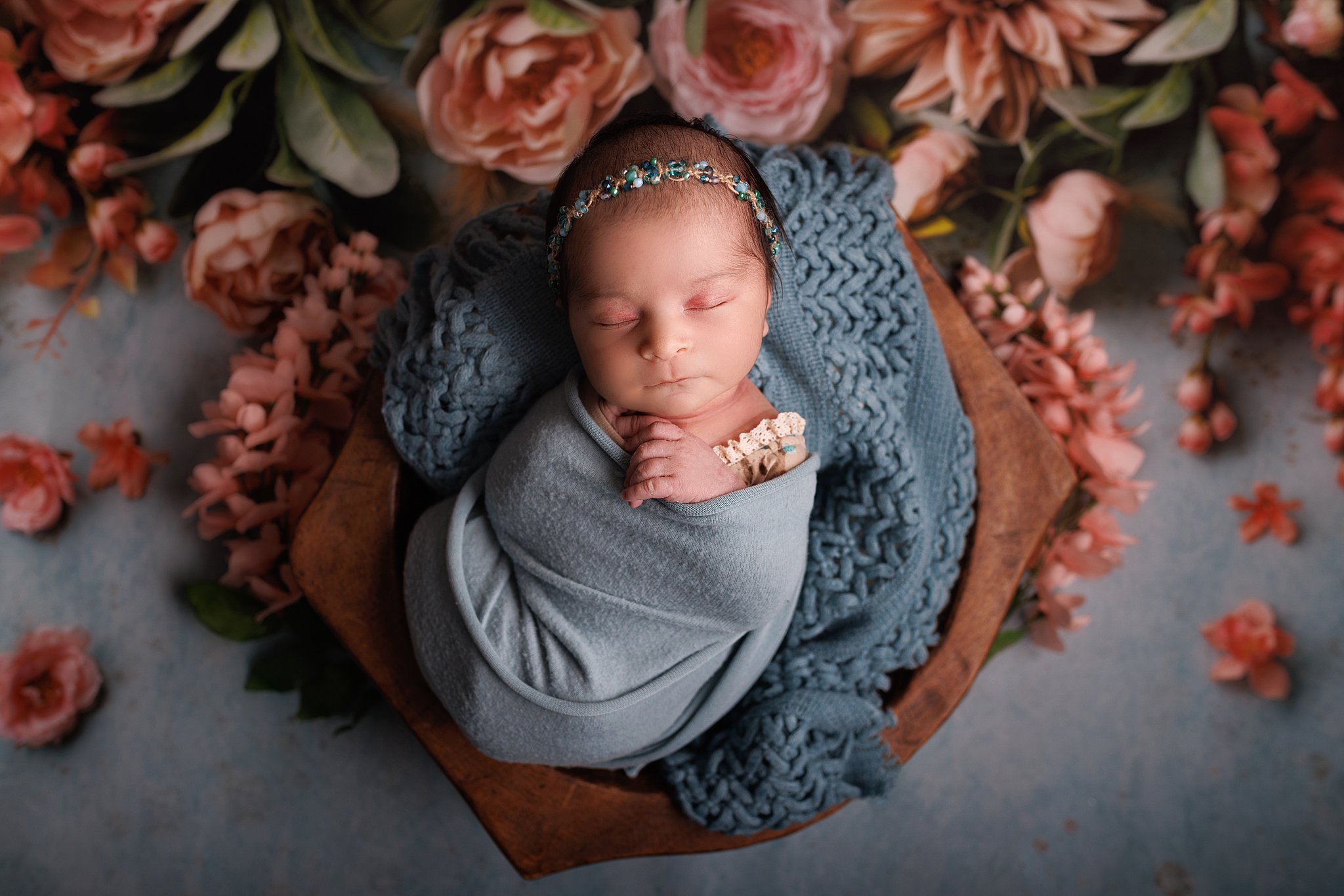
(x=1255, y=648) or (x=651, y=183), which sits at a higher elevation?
(x=651, y=183)

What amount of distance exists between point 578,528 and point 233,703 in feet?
2.88

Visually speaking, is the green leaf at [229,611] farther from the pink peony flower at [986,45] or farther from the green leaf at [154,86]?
the pink peony flower at [986,45]

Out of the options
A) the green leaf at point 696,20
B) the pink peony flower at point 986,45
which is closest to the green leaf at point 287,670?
the green leaf at point 696,20

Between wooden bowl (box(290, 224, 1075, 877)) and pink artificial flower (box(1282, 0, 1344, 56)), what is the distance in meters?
0.90

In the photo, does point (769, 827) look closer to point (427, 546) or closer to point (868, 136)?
point (427, 546)

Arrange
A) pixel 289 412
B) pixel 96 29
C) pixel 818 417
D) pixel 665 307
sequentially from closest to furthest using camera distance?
pixel 665 307 → pixel 818 417 → pixel 289 412 → pixel 96 29

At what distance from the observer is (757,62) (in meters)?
1.51

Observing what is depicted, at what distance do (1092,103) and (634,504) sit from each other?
1.19m

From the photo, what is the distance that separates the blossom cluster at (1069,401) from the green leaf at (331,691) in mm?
1078

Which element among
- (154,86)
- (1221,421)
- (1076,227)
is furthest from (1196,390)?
(154,86)

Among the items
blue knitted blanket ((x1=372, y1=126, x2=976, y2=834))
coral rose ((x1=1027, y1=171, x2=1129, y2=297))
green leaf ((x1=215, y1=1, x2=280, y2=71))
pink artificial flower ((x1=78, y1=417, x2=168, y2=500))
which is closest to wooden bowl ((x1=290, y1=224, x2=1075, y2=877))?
blue knitted blanket ((x1=372, y1=126, x2=976, y2=834))

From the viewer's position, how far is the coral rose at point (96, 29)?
1398mm

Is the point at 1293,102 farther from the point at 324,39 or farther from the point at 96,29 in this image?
the point at 96,29

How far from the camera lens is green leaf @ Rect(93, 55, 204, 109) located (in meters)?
1.44
